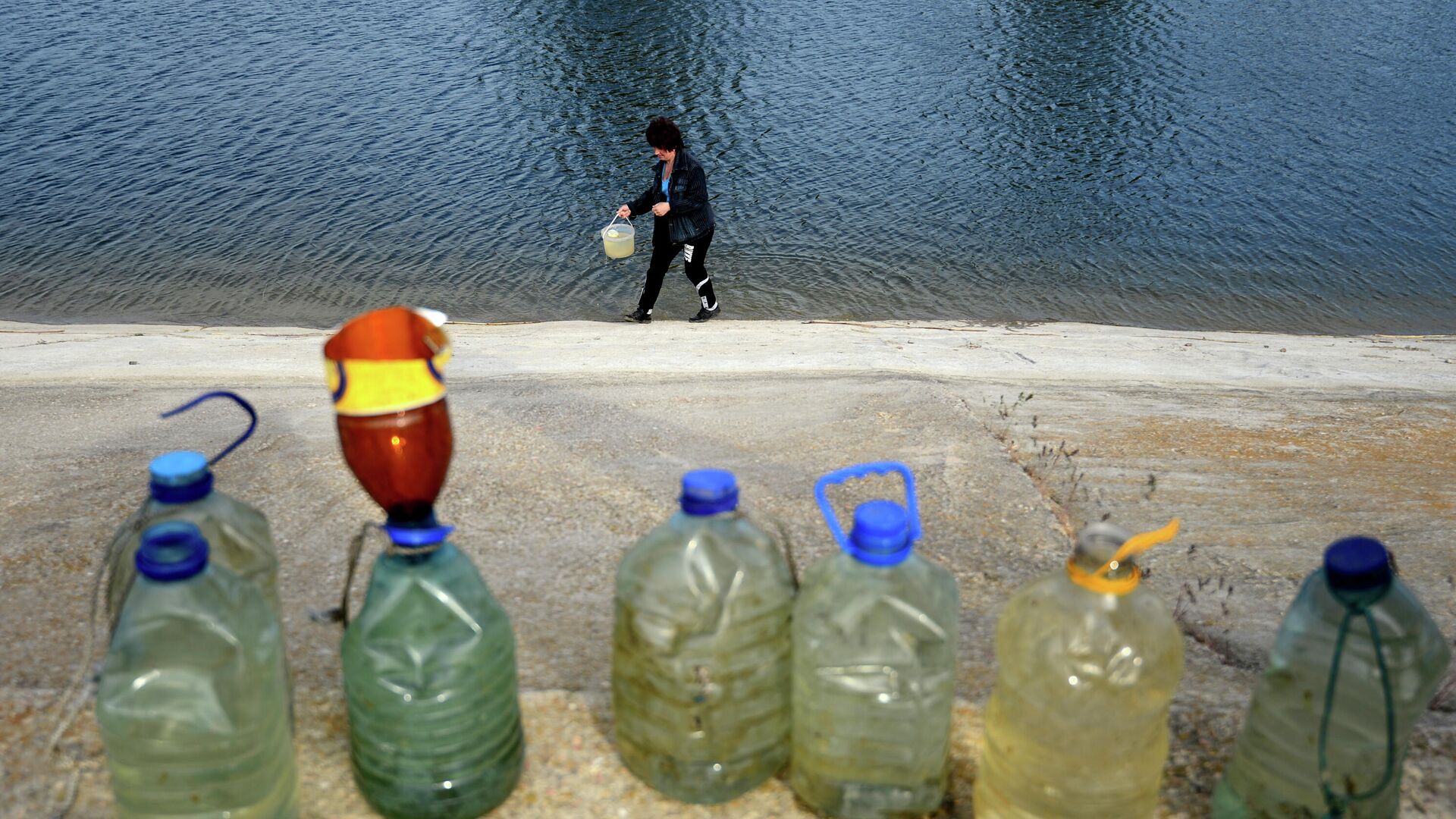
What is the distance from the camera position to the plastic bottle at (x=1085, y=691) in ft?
8.62

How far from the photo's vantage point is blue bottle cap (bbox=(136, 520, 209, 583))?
7.67ft

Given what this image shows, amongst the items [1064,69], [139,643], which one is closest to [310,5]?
[1064,69]

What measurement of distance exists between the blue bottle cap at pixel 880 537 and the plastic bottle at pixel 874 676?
1 centimetres

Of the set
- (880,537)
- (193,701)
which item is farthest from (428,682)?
(880,537)

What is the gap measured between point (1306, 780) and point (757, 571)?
1.42 meters

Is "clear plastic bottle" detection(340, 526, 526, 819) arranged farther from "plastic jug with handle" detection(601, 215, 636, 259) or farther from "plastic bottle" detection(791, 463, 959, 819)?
"plastic jug with handle" detection(601, 215, 636, 259)

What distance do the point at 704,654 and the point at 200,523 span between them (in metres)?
1.33

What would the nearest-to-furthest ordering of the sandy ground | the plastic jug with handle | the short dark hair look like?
the sandy ground
the short dark hair
the plastic jug with handle

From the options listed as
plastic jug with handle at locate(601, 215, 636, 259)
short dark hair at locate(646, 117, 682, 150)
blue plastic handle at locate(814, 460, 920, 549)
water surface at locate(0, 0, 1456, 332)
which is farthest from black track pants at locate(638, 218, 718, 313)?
blue plastic handle at locate(814, 460, 920, 549)

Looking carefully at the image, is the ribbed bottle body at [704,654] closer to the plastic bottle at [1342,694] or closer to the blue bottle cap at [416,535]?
the blue bottle cap at [416,535]

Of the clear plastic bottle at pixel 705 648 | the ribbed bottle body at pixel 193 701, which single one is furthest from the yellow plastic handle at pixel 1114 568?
the ribbed bottle body at pixel 193 701

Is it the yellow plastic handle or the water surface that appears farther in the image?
the water surface

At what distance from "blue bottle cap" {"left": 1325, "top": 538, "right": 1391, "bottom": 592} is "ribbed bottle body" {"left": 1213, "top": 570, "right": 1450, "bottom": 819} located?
0.26 feet

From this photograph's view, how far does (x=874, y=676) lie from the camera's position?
2764 mm
